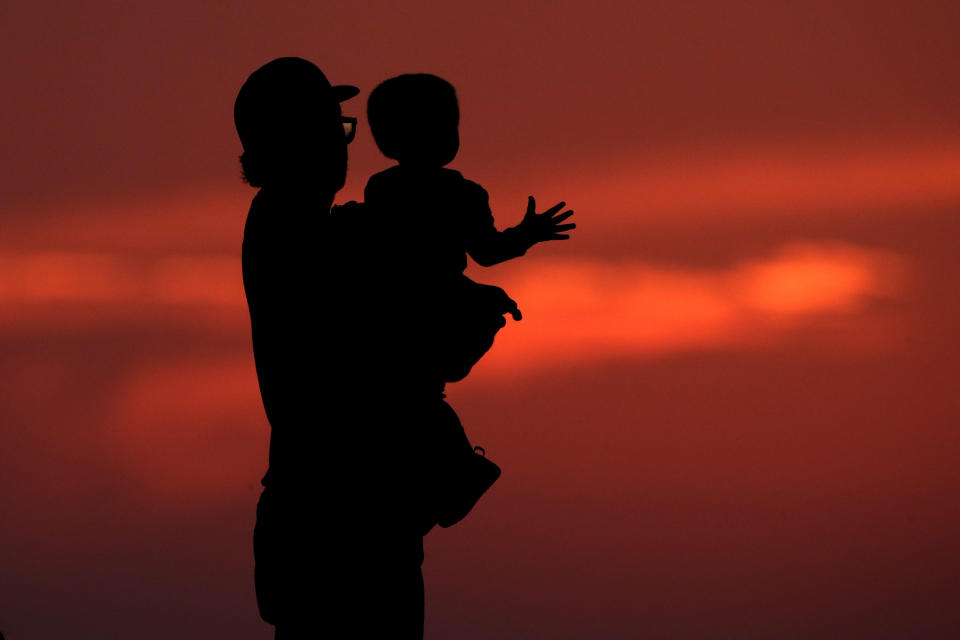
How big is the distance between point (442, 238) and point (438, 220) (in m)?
0.03

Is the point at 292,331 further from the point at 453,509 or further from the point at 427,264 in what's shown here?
the point at 453,509

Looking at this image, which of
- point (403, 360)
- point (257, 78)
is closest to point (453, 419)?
point (403, 360)

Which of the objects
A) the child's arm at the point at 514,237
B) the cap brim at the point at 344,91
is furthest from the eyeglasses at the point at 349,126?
the child's arm at the point at 514,237

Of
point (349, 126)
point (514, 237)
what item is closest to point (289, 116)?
point (349, 126)

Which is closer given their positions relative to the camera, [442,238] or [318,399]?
[318,399]

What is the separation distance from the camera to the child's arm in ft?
4.67

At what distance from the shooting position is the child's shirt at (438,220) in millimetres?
1355

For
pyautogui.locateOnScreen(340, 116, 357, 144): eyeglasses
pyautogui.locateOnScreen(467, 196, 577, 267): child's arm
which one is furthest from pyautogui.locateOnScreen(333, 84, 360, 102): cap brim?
pyautogui.locateOnScreen(467, 196, 577, 267): child's arm

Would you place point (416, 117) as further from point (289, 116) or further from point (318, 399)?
point (318, 399)

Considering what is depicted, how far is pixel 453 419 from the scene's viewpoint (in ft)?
4.40

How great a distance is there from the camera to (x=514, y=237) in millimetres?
1430

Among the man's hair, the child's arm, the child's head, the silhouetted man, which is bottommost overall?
the silhouetted man

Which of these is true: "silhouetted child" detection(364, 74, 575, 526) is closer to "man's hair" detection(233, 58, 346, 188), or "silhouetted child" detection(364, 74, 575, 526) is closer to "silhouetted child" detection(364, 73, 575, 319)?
"silhouetted child" detection(364, 73, 575, 319)

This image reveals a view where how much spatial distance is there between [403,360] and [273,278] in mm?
196
